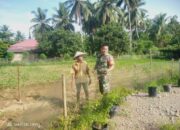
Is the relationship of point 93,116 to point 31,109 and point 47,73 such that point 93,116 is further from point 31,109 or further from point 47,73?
point 47,73

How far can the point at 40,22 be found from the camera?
2381 inches

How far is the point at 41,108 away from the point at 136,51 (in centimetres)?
4100

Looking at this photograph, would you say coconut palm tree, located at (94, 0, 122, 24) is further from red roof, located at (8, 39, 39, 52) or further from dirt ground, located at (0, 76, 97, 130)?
dirt ground, located at (0, 76, 97, 130)

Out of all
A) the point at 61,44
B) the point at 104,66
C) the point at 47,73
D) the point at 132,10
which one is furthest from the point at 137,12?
the point at 104,66

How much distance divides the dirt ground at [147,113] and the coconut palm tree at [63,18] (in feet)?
151

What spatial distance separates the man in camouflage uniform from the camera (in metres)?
7.83

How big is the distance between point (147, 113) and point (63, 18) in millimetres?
48120

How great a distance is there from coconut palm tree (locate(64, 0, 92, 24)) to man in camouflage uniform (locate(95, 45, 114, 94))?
41.3 meters

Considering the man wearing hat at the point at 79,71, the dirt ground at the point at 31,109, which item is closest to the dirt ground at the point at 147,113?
the man wearing hat at the point at 79,71

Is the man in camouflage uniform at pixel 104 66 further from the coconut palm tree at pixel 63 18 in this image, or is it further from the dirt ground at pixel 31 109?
the coconut palm tree at pixel 63 18

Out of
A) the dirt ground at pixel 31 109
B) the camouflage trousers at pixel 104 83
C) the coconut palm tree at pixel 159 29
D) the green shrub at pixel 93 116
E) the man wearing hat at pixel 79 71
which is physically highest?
the coconut palm tree at pixel 159 29

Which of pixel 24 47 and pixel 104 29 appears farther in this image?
pixel 24 47

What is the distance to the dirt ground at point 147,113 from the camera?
20.1ft

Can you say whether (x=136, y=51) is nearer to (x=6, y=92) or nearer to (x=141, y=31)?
(x=141, y=31)
